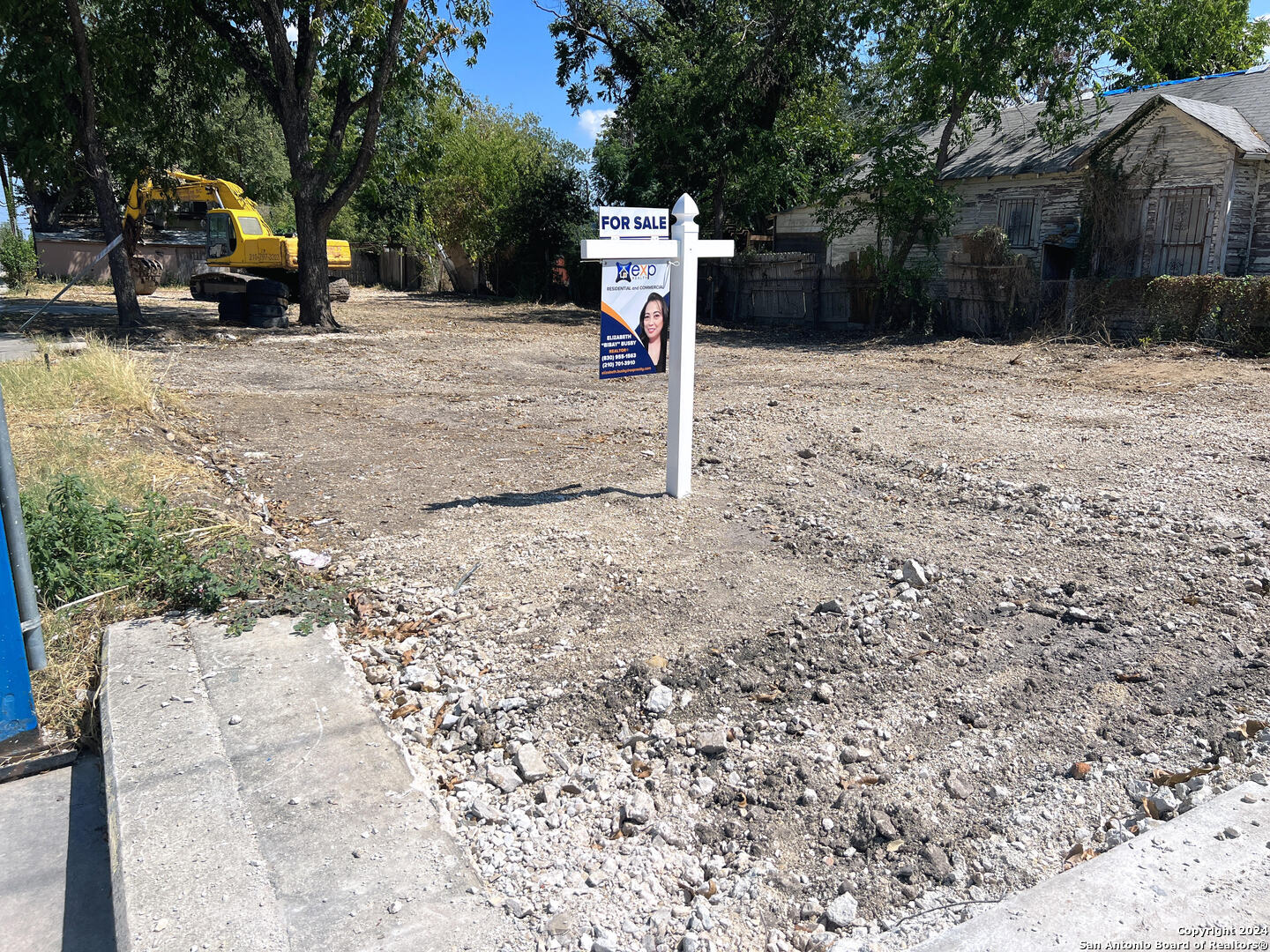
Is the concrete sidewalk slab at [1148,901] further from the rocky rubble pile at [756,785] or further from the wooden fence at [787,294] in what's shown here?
the wooden fence at [787,294]

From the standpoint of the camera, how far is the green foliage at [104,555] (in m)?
4.57

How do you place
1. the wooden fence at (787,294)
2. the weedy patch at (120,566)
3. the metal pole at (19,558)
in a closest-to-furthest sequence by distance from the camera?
the metal pole at (19,558)
the weedy patch at (120,566)
the wooden fence at (787,294)

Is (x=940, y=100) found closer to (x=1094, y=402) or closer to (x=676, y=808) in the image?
(x=1094, y=402)

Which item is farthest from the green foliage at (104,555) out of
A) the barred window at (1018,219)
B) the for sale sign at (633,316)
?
the barred window at (1018,219)

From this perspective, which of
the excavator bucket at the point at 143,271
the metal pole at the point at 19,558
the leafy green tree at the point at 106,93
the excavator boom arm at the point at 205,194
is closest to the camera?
the metal pole at the point at 19,558

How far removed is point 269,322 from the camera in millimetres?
19734

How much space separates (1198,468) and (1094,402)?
375 centimetres

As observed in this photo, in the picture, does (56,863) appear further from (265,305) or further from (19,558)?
(265,305)

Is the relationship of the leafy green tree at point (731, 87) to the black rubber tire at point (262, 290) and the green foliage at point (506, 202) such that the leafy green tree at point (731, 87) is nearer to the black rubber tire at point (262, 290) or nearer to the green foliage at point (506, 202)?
the green foliage at point (506, 202)

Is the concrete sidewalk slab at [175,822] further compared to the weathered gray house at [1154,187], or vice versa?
the weathered gray house at [1154,187]

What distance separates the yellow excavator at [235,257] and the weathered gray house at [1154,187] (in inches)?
574

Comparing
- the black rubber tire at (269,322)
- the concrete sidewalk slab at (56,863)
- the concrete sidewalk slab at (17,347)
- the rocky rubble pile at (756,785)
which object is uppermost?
the black rubber tire at (269,322)

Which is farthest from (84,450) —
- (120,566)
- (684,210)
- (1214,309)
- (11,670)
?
(1214,309)

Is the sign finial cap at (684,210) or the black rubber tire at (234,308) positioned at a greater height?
the sign finial cap at (684,210)
